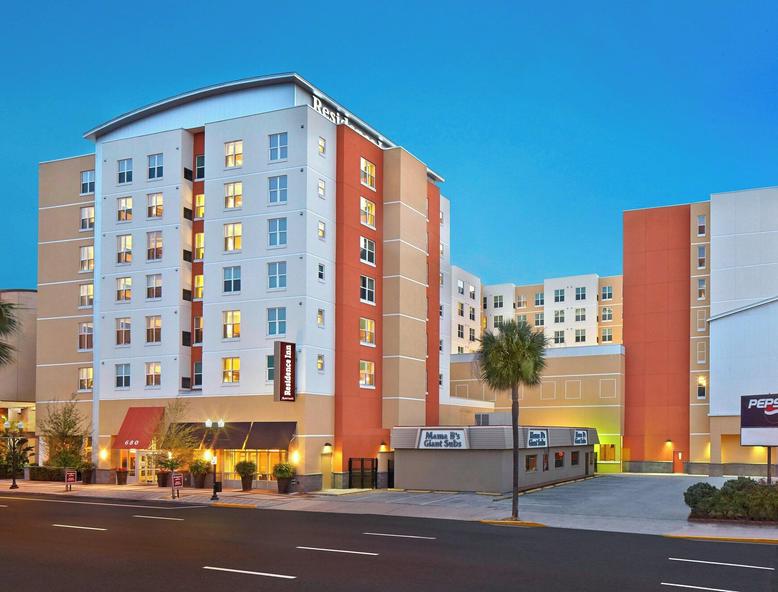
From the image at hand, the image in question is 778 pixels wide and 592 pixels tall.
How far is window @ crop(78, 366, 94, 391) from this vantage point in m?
56.8

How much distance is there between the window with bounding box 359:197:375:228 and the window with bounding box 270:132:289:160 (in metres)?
6.41

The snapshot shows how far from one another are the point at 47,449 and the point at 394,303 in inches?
1016

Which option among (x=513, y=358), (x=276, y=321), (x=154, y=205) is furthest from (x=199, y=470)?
(x=513, y=358)

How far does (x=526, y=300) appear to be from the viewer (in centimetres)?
11588

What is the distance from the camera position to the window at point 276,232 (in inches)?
1953

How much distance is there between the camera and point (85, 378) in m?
57.2

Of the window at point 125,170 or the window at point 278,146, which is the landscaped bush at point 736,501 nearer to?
the window at point 278,146

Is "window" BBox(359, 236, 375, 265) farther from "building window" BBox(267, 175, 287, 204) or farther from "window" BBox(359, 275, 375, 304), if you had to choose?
"building window" BBox(267, 175, 287, 204)

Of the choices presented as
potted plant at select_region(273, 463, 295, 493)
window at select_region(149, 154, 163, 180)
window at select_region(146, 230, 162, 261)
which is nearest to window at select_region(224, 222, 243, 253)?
window at select_region(146, 230, 162, 261)

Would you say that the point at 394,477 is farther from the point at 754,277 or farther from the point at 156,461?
the point at 754,277

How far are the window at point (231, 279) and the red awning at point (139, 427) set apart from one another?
8876mm

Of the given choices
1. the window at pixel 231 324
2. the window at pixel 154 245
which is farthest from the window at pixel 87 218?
the window at pixel 231 324

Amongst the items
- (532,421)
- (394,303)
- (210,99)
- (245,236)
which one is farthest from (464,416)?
(210,99)

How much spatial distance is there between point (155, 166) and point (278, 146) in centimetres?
964
